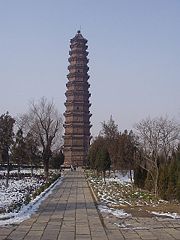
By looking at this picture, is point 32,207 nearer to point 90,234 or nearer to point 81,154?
point 90,234

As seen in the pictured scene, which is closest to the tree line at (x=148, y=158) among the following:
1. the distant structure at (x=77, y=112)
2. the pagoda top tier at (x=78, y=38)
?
the distant structure at (x=77, y=112)

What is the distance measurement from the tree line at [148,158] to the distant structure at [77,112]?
485 inches

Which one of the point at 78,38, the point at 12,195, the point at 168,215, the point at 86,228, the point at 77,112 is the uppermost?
the point at 78,38

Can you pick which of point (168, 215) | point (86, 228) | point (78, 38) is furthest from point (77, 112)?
point (86, 228)

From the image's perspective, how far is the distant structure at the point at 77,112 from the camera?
73812 mm

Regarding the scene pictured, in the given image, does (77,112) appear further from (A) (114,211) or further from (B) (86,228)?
(B) (86,228)

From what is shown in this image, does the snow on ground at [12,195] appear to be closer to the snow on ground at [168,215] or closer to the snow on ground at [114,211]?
the snow on ground at [114,211]

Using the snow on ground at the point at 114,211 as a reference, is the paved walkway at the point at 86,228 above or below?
below

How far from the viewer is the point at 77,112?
7375 cm

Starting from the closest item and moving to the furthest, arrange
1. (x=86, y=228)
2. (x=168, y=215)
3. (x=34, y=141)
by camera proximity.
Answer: (x=86, y=228) → (x=168, y=215) → (x=34, y=141)

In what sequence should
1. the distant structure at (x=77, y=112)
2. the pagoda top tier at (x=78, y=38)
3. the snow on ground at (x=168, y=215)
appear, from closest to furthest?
1. the snow on ground at (x=168, y=215)
2. the distant structure at (x=77, y=112)
3. the pagoda top tier at (x=78, y=38)

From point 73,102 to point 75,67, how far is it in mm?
6352

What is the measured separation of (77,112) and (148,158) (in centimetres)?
4857

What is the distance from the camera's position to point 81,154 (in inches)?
2936
